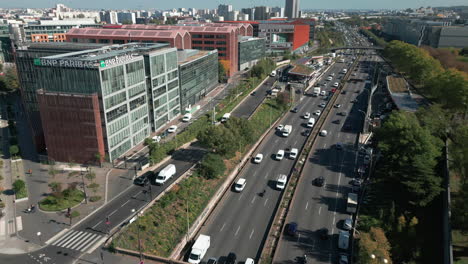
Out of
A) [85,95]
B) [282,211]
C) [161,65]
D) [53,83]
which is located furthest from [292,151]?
[53,83]

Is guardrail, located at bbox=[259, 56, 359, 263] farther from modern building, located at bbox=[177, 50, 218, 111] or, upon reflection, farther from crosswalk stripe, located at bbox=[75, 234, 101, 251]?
modern building, located at bbox=[177, 50, 218, 111]

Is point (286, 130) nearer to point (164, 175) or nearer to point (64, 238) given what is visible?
point (164, 175)

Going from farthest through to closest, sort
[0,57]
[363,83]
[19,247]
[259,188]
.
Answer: [0,57]
[363,83]
[259,188]
[19,247]

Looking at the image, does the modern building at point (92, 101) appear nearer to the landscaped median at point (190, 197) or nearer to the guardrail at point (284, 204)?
the landscaped median at point (190, 197)

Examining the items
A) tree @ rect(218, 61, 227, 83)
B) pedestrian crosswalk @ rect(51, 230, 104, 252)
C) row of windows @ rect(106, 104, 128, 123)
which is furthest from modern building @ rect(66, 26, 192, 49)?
pedestrian crosswalk @ rect(51, 230, 104, 252)

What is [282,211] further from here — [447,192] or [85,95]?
[85,95]

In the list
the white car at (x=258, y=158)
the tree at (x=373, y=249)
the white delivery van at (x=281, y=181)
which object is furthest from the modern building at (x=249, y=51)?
the tree at (x=373, y=249)
